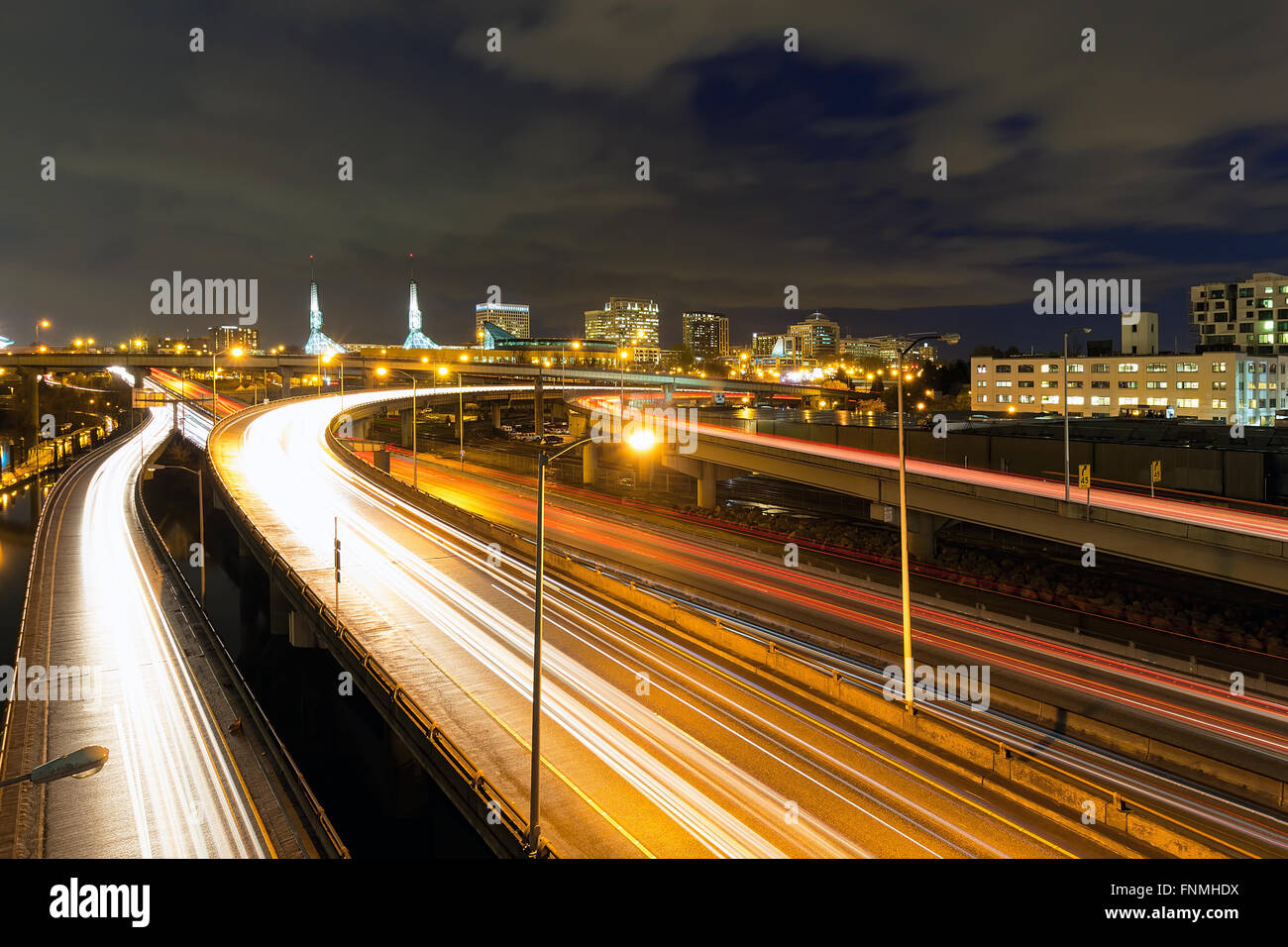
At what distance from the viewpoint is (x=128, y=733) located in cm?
1695

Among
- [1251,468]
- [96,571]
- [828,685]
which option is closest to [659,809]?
[828,685]

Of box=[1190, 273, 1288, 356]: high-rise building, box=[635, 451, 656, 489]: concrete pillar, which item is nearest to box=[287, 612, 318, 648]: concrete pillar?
box=[635, 451, 656, 489]: concrete pillar

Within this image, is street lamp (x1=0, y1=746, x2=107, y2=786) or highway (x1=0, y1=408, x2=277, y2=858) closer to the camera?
street lamp (x1=0, y1=746, x2=107, y2=786)

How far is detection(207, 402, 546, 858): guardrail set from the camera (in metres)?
11.7

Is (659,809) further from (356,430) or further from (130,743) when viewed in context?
(356,430)

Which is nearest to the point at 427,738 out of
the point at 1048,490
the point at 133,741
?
the point at 133,741

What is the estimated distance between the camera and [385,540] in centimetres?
3141

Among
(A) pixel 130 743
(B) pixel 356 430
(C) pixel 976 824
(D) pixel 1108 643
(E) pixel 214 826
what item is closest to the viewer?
(C) pixel 976 824

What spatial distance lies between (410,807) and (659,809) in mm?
11002

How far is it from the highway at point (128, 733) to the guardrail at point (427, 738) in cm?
294

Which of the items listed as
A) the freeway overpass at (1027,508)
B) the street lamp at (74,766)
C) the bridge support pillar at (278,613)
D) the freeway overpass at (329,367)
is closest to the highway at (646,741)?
the bridge support pillar at (278,613)

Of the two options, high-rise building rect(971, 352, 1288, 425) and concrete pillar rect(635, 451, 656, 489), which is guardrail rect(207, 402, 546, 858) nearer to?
concrete pillar rect(635, 451, 656, 489)

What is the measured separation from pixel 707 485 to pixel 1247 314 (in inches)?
3582

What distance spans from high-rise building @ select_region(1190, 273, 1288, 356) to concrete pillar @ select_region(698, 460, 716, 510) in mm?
76373
